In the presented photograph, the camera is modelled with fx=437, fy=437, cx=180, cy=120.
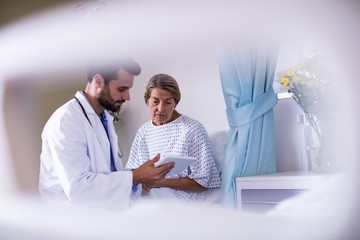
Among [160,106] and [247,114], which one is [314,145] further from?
[160,106]

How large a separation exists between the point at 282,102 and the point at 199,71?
206mm

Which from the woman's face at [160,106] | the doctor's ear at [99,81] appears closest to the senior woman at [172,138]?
the woman's face at [160,106]

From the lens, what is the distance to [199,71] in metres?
0.92

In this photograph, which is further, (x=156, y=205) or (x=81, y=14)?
(x=81, y=14)

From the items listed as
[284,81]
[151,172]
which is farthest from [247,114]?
[151,172]

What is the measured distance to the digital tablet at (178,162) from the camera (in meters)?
0.88

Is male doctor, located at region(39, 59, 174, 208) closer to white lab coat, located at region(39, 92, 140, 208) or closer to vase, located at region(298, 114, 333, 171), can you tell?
white lab coat, located at region(39, 92, 140, 208)

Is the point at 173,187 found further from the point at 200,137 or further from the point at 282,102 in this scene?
the point at 282,102

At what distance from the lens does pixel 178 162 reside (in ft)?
2.89

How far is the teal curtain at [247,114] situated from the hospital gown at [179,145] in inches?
2.5

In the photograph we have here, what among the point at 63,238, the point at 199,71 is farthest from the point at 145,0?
the point at 63,238

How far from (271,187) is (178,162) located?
0.66 feet

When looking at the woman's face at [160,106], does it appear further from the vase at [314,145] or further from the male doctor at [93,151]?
the vase at [314,145]

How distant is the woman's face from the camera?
91cm
